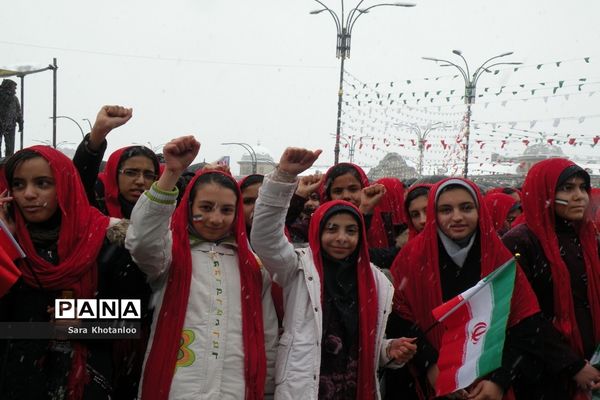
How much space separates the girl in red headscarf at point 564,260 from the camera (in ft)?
11.6

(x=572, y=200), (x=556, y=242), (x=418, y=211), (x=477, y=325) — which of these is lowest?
(x=477, y=325)

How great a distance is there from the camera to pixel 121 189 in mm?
4016

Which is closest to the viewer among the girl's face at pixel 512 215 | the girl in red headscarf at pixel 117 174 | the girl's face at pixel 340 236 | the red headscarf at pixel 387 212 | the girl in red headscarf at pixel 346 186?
the girl's face at pixel 340 236

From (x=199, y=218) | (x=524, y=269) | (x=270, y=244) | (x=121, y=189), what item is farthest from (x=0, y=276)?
(x=524, y=269)

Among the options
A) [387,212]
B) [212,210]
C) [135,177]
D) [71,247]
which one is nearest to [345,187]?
[387,212]

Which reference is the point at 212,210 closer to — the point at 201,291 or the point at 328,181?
the point at 201,291

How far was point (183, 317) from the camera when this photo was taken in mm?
2916

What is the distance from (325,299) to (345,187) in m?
1.51

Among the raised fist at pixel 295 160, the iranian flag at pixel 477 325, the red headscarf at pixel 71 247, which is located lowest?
the iranian flag at pixel 477 325

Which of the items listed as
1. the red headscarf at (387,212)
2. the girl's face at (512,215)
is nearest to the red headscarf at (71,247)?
the red headscarf at (387,212)

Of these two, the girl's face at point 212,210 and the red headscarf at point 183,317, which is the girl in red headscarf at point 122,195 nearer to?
the red headscarf at point 183,317

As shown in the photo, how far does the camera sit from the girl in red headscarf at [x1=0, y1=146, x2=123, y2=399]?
2688 mm

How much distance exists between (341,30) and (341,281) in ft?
44.0

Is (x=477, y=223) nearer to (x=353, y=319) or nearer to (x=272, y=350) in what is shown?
(x=353, y=319)
